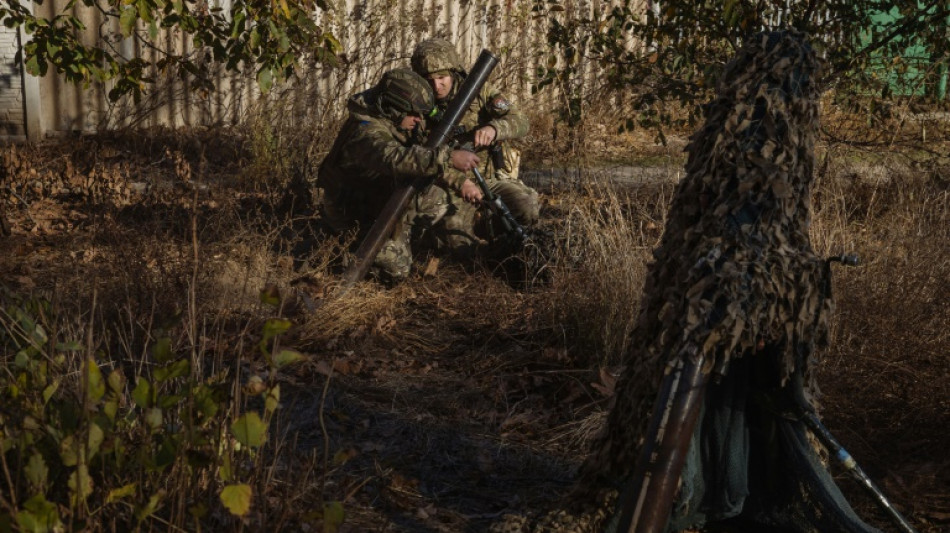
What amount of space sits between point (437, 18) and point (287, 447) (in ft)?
24.1

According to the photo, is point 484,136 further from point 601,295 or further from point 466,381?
point 466,381

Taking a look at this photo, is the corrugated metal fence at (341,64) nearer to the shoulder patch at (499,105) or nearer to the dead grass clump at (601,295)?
the shoulder patch at (499,105)

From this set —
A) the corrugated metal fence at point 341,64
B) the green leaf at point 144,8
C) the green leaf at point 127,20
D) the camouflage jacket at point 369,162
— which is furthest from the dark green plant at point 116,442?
the corrugated metal fence at point 341,64

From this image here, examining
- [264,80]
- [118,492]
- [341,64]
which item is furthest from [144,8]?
[341,64]

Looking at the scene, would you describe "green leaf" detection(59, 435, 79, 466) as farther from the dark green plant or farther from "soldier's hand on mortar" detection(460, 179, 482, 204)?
"soldier's hand on mortar" detection(460, 179, 482, 204)

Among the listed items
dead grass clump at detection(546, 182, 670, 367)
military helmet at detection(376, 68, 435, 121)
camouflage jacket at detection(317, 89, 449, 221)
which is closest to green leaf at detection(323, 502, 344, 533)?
dead grass clump at detection(546, 182, 670, 367)

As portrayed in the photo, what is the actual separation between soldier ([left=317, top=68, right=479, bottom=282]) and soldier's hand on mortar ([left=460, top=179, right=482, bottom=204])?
0.11m

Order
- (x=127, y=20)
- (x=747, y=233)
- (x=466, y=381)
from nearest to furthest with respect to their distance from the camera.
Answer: (x=747, y=233) → (x=127, y=20) → (x=466, y=381)

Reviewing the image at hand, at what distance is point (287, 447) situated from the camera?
3.98m

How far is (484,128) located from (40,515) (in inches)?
177

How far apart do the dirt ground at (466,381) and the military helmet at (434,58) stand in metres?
1.18

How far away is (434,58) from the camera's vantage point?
645 centimetres

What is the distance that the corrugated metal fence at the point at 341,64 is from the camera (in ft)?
29.9

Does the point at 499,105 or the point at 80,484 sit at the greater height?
the point at 499,105
